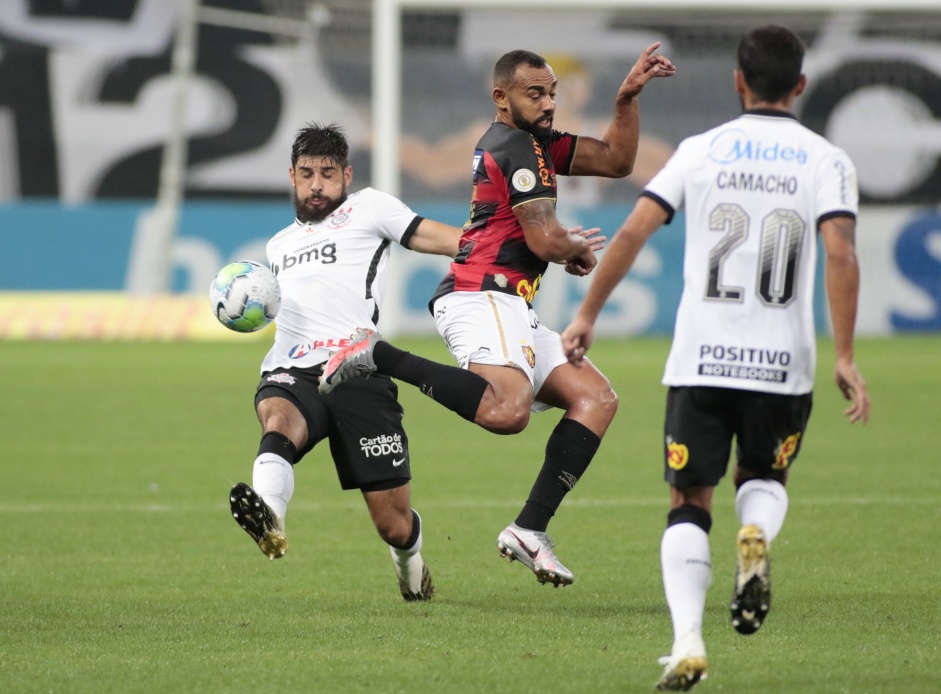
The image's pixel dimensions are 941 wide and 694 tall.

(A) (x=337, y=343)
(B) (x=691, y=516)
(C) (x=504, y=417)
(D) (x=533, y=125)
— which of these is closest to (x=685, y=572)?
(B) (x=691, y=516)

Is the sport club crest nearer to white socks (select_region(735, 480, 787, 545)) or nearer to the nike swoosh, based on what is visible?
the nike swoosh

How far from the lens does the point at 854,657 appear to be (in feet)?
16.4

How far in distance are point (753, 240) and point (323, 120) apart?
2595 centimetres

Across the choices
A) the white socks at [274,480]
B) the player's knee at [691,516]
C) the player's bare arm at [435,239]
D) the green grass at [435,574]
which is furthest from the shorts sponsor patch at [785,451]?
the player's bare arm at [435,239]

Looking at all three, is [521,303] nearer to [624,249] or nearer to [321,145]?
[321,145]

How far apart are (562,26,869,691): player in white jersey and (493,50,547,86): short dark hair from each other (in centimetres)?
175

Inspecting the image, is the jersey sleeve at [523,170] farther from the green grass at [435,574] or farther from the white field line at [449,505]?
the white field line at [449,505]

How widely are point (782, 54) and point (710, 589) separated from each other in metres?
2.77

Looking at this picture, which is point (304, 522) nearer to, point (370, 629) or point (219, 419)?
point (370, 629)

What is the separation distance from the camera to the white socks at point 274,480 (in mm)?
6105

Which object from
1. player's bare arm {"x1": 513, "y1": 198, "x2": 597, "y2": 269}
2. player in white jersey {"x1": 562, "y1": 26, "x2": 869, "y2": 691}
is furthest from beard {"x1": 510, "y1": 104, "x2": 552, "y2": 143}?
player in white jersey {"x1": 562, "y1": 26, "x2": 869, "y2": 691}

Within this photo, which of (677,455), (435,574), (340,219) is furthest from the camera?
(435,574)

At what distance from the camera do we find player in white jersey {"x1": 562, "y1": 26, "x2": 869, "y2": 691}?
455cm

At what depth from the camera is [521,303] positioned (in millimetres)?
6461
